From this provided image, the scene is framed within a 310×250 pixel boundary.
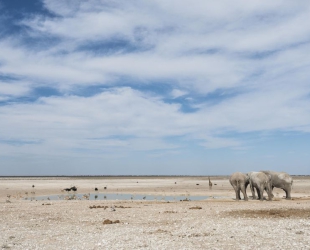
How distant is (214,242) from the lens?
14.0 m

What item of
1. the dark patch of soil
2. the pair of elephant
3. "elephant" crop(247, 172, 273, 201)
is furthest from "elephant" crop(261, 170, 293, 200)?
the dark patch of soil

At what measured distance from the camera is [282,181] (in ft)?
125

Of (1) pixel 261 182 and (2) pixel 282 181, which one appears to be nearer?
(1) pixel 261 182

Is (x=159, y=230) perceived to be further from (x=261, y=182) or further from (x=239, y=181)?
(x=239, y=181)

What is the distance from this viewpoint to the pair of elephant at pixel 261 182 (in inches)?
1396

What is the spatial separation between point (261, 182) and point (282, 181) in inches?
157

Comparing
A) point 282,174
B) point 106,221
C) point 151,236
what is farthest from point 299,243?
point 282,174

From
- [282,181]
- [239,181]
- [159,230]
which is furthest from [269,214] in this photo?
[282,181]

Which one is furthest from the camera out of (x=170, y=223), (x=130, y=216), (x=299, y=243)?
(x=130, y=216)

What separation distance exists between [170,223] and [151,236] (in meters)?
3.68

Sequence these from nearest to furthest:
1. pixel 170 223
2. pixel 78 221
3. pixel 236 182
A: pixel 170 223
pixel 78 221
pixel 236 182

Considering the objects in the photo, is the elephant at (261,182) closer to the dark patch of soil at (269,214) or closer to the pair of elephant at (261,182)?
the pair of elephant at (261,182)

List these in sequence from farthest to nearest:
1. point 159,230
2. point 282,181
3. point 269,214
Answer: point 282,181 → point 269,214 → point 159,230

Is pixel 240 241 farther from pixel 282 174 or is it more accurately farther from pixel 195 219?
pixel 282 174
